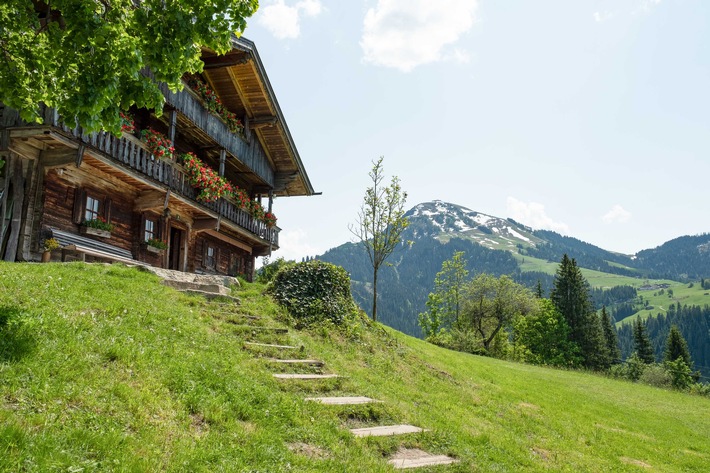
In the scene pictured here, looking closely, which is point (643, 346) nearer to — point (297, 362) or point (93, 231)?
point (297, 362)

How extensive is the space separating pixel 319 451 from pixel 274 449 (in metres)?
0.75

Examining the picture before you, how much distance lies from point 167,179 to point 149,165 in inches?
42.8

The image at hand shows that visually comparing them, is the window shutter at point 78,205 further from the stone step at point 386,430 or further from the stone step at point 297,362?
the stone step at point 386,430

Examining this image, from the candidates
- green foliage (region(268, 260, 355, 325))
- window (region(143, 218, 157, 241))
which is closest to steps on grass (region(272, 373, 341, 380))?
green foliage (region(268, 260, 355, 325))

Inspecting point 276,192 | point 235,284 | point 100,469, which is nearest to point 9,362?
point 100,469

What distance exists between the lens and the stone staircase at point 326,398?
6918 mm

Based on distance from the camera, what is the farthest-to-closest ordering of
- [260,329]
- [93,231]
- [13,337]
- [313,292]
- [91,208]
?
[91,208]
[93,231]
[313,292]
[260,329]
[13,337]

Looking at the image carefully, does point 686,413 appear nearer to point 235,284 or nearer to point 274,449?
point 235,284

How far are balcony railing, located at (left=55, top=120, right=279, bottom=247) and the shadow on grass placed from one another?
7626 mm

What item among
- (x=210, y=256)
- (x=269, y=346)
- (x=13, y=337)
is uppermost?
(x=210, y=256)

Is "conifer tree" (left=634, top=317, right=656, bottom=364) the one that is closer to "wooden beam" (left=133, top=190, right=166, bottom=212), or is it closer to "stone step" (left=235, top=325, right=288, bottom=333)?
"wooden beam" (left=133, top=190, right=166, bottom=212)

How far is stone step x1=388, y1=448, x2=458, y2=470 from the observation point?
6567 mm

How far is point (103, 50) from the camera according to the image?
6656 mm

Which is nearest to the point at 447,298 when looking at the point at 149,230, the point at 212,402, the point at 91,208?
the point at 149,230
